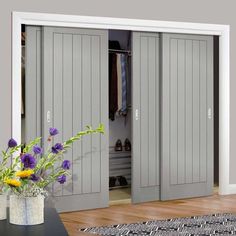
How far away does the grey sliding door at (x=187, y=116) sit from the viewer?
5812 millimetres

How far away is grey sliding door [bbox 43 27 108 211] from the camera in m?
5.19

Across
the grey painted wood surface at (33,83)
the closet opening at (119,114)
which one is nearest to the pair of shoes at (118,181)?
the closet opening at (119,114)

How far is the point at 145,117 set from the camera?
5.74 m

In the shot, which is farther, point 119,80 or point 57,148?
point 119,80

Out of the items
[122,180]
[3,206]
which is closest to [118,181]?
[122,180]

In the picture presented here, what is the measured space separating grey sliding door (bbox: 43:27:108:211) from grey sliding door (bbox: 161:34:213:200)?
75 cm

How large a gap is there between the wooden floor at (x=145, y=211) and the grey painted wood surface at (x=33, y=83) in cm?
92

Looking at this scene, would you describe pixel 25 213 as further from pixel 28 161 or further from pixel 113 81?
pixel 113 81

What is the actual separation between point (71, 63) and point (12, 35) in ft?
2.16

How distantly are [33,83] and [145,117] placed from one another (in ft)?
4.34

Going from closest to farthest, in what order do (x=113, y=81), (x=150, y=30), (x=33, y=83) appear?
1. (x=33, y=83)
2. (x=150, y=30)
3. (x=113, y=81)

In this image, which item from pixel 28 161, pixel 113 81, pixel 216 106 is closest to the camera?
pixel 28 161

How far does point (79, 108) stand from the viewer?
5.34 metres

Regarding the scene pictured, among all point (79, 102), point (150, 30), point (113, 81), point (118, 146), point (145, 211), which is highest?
point (150, 30)
